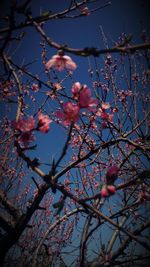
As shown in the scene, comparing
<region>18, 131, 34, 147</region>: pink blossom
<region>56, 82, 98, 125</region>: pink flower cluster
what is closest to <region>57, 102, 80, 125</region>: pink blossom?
<region>56, 82, 98, 125</region>: pink flower cluster

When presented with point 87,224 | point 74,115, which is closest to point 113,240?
point 87,224

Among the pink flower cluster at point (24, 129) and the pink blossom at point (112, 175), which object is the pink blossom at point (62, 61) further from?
the pink blossom at point (112, 175)

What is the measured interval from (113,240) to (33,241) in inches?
259

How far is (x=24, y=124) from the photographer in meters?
1.65

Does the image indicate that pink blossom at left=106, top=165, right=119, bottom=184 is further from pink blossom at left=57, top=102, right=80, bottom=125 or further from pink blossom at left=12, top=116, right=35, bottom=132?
pink blossom at left=12, top=116, right=35, bottom=132

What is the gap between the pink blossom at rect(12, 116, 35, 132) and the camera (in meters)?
1.63

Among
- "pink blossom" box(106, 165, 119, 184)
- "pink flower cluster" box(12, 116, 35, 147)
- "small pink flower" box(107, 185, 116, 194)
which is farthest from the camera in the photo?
"pink flower cluster" box(12, 116, 35, 147)

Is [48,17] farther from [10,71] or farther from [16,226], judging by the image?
[16,226]

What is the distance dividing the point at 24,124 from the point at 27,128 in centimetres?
4

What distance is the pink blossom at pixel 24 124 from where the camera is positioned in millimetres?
1633

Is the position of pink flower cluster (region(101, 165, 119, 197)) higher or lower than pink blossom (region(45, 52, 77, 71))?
lower

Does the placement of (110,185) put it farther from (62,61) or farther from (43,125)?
(62,61)

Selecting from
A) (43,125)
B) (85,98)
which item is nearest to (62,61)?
(85,98)

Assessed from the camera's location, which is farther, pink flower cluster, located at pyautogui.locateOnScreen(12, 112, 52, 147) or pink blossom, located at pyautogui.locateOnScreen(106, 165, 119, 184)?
pink flower cluster, located at pyautogui.locateOnScreen(12, 112, 52, 147)
